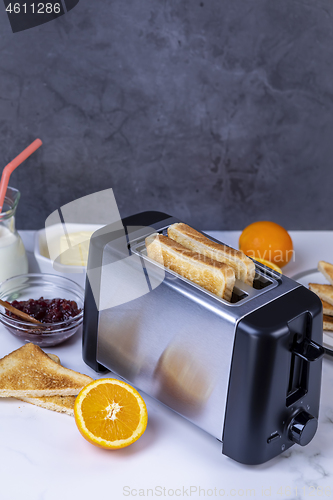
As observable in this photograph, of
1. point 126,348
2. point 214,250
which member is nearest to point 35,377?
point 126,348

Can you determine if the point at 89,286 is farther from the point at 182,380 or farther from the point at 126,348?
the point at 182,380

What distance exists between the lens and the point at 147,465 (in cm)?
89

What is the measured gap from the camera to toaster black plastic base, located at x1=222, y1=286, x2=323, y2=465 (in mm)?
792

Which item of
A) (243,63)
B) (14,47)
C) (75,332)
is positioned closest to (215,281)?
(75,332)

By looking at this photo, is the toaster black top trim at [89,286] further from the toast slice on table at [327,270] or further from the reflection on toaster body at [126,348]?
the toast slice on table at [327,270]

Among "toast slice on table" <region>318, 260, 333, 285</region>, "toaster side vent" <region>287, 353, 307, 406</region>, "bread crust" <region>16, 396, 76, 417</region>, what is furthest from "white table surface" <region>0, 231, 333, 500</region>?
"toast slice on table" <region>318, 260, 333, 285</region>

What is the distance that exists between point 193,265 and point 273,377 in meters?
0.22

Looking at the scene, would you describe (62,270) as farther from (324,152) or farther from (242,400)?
(324,152)

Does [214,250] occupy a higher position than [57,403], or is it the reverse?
[214,250]

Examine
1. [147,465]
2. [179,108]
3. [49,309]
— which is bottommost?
[147,465]

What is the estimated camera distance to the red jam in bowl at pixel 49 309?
1.15 meters

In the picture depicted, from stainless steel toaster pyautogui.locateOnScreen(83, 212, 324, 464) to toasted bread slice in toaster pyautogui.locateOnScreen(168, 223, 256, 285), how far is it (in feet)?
0.08

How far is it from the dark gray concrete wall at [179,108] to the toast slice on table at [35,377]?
0.64 meters

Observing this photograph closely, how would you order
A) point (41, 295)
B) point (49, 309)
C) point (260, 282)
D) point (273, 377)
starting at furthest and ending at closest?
point (41, 295) < point (49, 309) < point (260, 282) < point (273, 377)
